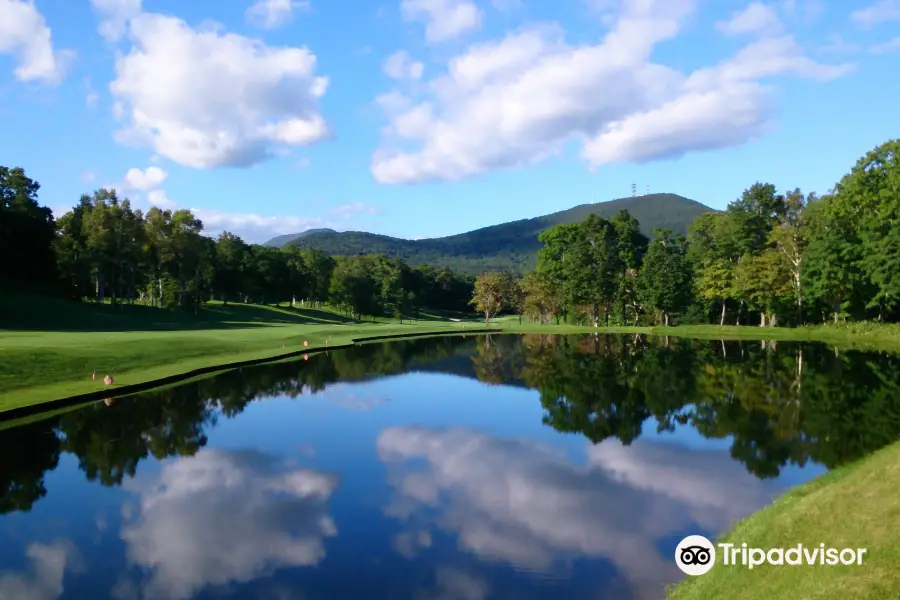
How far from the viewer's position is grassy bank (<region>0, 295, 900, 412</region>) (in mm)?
29641

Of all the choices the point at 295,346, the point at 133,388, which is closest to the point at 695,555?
the point at 133,388

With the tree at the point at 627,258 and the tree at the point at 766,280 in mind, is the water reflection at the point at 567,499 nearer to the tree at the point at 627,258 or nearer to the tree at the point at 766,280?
the tree at the point at 766,280

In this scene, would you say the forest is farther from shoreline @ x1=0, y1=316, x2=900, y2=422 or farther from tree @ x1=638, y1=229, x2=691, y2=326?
shoreline @ x1=0, y1=316, x2=900, y2=422

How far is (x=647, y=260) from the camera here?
84.4 meters

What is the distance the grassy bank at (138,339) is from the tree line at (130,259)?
629 cm

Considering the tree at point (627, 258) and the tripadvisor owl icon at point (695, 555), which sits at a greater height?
the tree at point (627, 258)

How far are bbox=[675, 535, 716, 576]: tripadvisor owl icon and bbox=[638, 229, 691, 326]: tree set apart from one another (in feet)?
240

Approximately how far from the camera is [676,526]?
42.9ft

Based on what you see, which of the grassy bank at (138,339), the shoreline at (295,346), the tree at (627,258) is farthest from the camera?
the tree at (627,258)

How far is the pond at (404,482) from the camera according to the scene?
35.8ft

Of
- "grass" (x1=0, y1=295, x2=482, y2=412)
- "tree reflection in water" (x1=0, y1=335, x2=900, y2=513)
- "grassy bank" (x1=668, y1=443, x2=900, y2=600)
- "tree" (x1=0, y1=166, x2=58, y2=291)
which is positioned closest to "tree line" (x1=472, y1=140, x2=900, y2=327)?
"tree reflection in water" (x1=0, y1=335, x2=900, y2=513)

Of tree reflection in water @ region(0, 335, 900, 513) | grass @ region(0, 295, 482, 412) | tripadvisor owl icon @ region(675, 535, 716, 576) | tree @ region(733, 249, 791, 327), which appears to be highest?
tree @ region(733, 249, 791, 327)

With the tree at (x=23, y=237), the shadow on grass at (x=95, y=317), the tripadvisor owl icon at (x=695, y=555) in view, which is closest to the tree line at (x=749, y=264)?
the shadow on grass at (x=95, y=317)

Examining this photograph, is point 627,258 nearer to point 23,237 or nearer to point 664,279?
point 664,279
